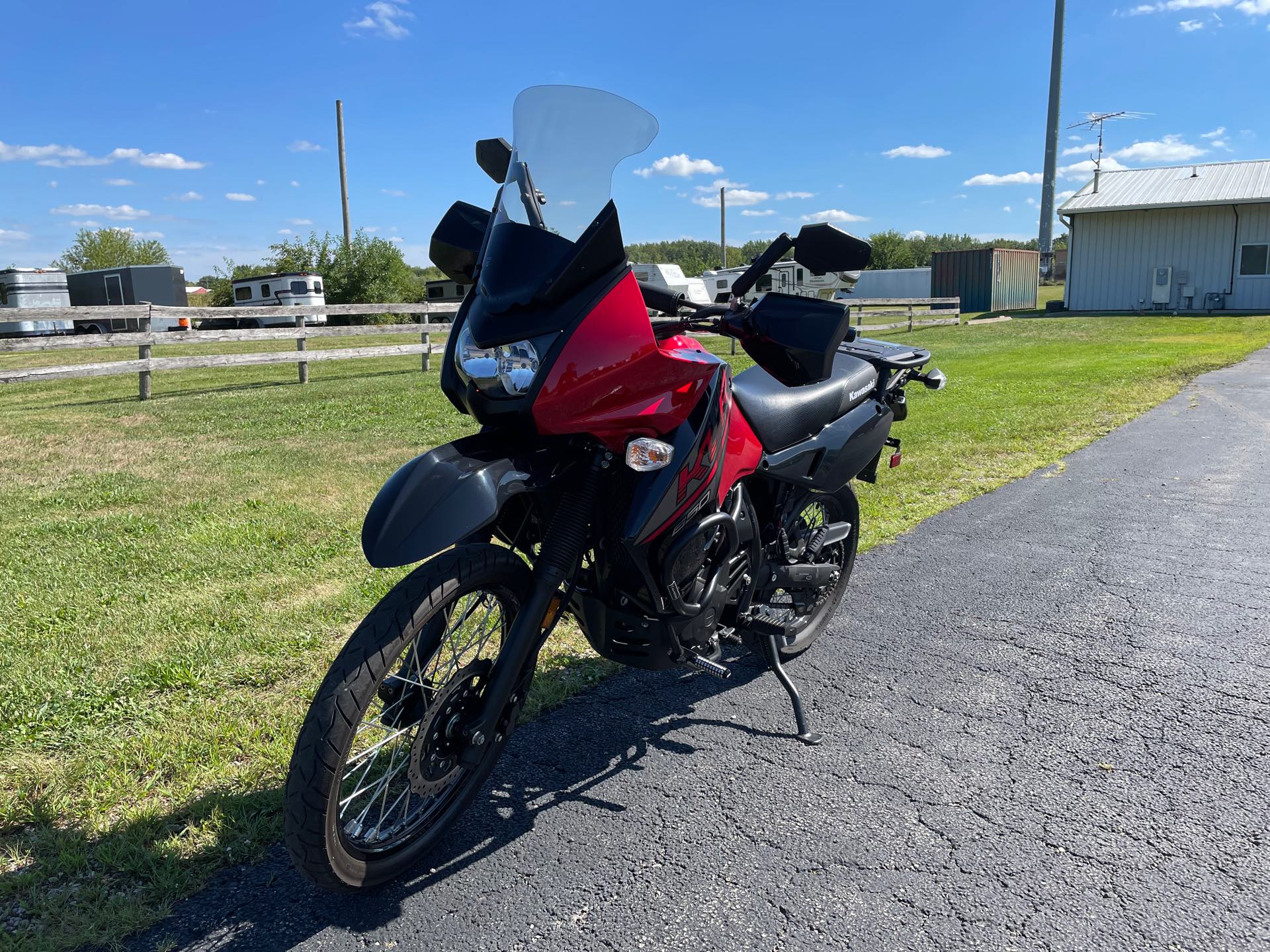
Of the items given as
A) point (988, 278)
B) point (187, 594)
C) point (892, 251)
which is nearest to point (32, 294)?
point (187, 594)

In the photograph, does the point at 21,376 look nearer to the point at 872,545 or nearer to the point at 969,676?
Answer: the point at 872,545

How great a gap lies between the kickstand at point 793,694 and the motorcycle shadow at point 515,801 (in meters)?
0.07

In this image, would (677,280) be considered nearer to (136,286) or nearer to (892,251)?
(136,286)

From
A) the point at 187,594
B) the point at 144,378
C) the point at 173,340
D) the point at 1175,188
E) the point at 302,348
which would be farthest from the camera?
the point at 1175,188

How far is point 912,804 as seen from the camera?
2617 mm

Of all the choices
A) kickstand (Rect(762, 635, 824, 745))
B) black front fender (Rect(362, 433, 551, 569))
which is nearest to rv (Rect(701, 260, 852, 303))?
black front fender (Rect(362, 433, 551, 569))

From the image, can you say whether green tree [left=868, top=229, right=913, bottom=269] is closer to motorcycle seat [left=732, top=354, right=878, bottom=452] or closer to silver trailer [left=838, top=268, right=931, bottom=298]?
silver trailer [left=838, top=268, right=931, bottom=298]

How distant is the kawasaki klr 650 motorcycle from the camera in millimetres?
2113

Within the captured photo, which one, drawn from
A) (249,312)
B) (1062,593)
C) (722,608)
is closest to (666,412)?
(722,608)

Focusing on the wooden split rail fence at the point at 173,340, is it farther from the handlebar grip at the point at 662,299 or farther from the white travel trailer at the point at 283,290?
the white travel trailer at the point at 283,290

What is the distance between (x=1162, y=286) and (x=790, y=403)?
109 ft

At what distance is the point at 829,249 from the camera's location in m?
2.54

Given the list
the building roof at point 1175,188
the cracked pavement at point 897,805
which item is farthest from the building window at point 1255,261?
the cracked pavement at point 897,805

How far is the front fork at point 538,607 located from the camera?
232 centimetres
